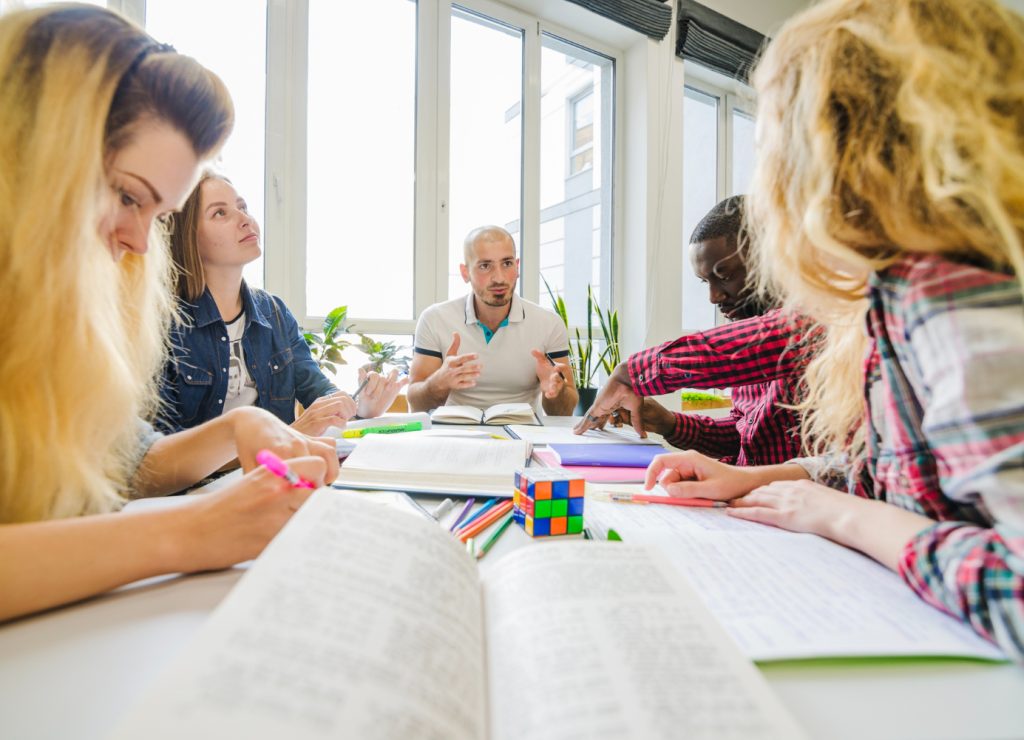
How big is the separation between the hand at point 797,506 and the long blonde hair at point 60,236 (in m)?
0.74

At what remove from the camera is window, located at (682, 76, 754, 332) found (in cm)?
352

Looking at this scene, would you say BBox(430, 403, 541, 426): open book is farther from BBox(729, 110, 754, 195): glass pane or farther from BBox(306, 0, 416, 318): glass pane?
BBox(729, 110, 754, 195): glass pane

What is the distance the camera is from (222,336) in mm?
1417

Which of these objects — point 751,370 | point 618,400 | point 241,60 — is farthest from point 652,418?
point 241,60

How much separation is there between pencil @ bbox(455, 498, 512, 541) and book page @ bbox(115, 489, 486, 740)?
0.17 metres

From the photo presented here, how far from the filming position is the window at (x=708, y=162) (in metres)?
3.52

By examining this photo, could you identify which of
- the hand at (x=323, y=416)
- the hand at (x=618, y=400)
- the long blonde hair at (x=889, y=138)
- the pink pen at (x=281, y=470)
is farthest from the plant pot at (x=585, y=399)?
the pink pen at (x=281, y=470)

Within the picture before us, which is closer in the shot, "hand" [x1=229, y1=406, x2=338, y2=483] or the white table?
the white table

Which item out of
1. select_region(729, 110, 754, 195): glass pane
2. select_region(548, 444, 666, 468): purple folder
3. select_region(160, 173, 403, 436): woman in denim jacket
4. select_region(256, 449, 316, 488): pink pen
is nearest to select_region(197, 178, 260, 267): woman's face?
select_region(160, 173, 403, 436): woman in denim jacket

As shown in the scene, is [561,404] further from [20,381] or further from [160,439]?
[20,381]

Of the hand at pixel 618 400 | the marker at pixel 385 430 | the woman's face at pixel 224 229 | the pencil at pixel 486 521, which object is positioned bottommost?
the pencil at pixel 486 521

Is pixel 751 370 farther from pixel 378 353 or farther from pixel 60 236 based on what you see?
pixel 378 353

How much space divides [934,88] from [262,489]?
0.67 m

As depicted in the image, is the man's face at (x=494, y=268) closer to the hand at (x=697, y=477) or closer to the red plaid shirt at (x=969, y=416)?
the hand at (x=697, y=477)
